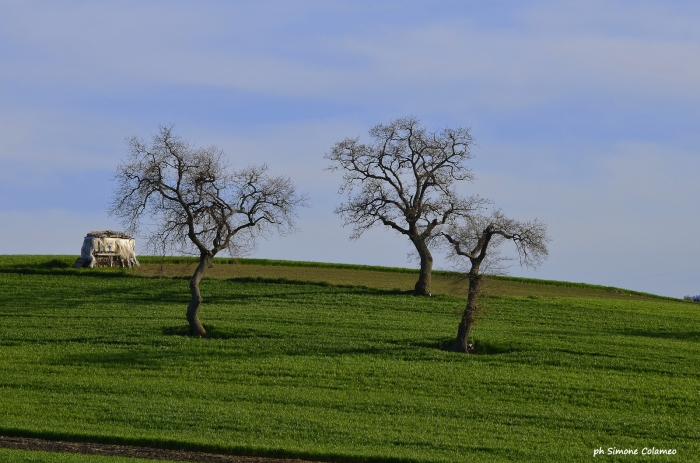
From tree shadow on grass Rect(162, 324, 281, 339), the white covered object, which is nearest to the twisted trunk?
tree shadow on grass Rect(162, 324, 281, 339)

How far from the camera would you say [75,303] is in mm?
45812

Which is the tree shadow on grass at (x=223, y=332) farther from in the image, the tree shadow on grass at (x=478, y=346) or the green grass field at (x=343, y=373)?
the tree shadow on grass at (x=478, y=346)

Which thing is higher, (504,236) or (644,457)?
(504,236)

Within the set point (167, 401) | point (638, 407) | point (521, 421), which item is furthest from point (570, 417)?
point (167, 401)

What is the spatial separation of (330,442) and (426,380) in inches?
351

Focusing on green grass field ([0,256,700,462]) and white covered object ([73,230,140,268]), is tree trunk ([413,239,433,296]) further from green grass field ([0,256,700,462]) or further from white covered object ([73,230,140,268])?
white covered object ([73,230,140,268])

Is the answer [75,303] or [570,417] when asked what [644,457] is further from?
[75,303]

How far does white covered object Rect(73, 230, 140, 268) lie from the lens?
58312 millimetres

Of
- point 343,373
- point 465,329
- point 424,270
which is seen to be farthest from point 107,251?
point 343,373

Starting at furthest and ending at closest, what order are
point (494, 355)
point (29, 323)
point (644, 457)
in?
point (29, 323), point (494, 355), point (644, 457)

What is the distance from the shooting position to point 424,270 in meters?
52.9

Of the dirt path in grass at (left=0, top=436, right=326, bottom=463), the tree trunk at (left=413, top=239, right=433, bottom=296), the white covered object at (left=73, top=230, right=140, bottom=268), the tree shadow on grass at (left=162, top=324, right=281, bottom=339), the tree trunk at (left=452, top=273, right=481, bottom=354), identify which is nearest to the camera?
the dirt path in grass at (left=0, top=436, right=326, bottom=463)

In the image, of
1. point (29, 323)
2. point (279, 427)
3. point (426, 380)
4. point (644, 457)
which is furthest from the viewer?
point (29, 323)

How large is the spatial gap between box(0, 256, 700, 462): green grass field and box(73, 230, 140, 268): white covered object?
586 cm
